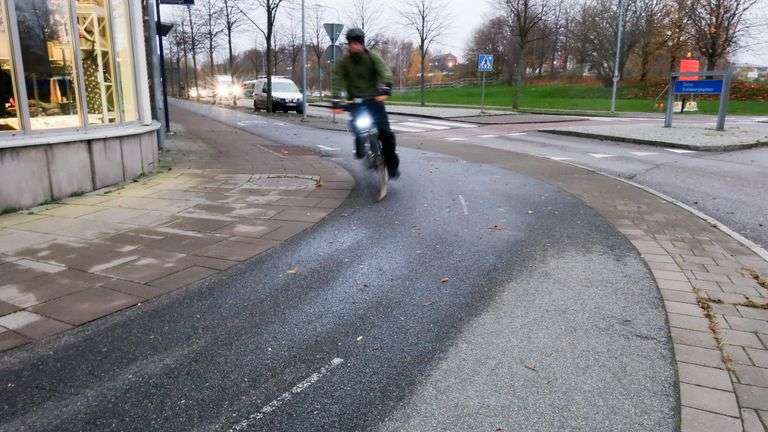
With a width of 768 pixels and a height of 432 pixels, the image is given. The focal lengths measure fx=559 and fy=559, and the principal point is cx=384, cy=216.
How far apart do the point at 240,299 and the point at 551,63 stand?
79.1m

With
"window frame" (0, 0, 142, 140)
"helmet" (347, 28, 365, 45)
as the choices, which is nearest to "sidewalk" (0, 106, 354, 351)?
"window frame" (0, 0, 142, 140)

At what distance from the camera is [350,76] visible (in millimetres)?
7730

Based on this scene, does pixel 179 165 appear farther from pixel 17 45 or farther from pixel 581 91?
pixel 581 91

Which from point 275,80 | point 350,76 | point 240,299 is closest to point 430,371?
point 240,299

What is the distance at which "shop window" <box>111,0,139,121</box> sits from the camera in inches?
360

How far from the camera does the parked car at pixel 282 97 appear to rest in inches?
1163

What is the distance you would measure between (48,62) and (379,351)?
7.07m

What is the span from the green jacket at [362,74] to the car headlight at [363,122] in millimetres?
284

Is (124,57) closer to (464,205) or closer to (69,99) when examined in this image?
(69,99)

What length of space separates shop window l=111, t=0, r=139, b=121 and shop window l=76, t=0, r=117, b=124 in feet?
0.62

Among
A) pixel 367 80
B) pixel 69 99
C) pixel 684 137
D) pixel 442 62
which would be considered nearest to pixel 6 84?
pixel 69 99

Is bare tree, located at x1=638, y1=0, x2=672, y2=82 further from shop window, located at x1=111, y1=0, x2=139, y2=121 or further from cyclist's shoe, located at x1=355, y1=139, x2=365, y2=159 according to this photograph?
shop window, located at x1=111, y1=0, x2=139, y2=121

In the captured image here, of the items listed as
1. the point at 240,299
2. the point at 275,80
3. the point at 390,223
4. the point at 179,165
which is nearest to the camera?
the point at 240,299

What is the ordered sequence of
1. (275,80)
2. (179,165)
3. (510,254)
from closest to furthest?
(510,254) < (179,165) < (275,80)
